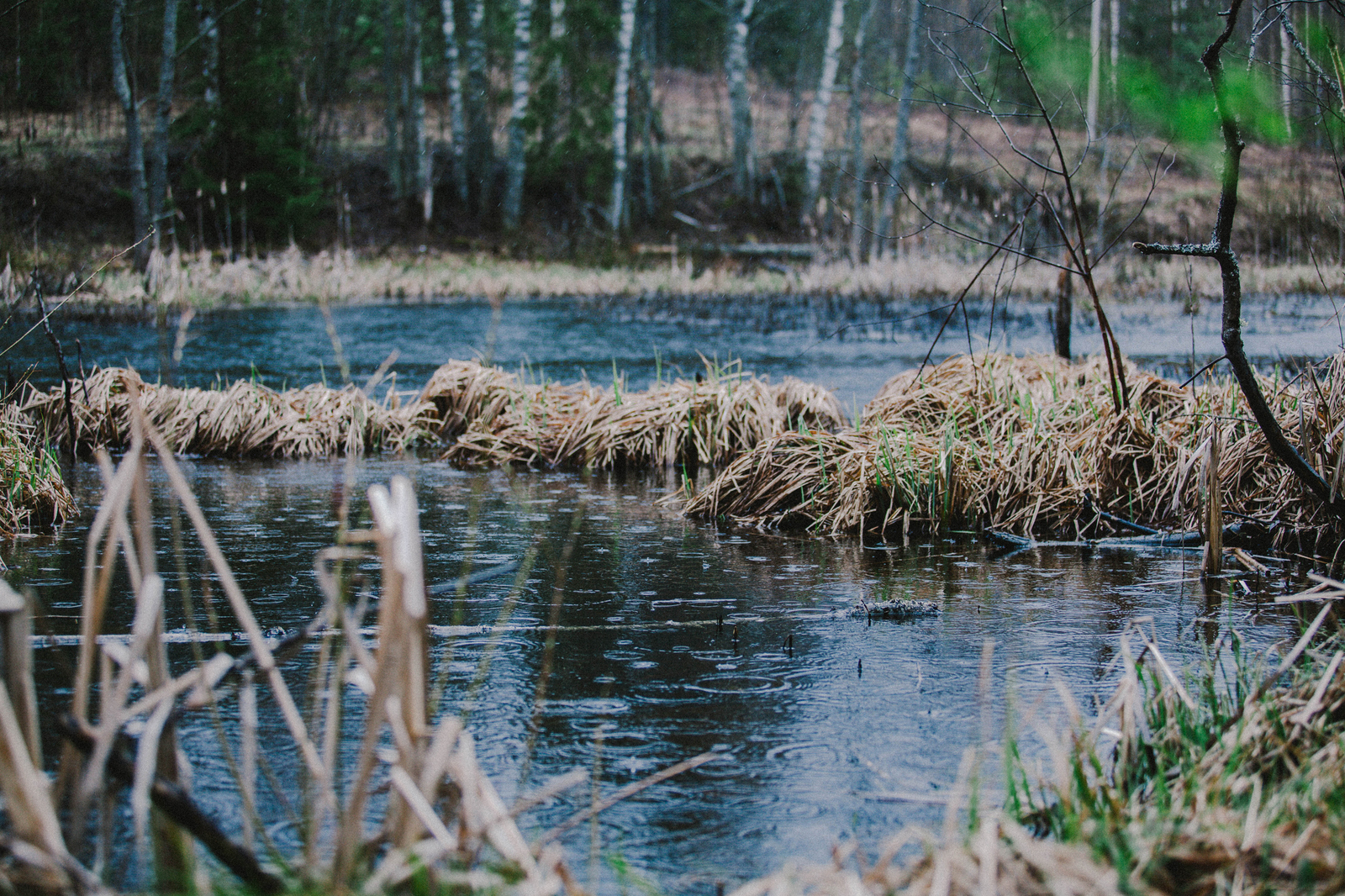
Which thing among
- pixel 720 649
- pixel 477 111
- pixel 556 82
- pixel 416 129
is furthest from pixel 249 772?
pixel 477 111

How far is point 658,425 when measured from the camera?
816cm

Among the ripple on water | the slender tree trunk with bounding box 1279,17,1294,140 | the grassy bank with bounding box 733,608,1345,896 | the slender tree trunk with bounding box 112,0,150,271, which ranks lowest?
the ripple on water

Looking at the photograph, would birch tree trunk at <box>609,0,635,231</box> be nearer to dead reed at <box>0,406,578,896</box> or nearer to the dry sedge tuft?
the dry sedge tuft

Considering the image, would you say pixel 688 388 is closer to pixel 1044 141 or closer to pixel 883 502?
pixel 883 502

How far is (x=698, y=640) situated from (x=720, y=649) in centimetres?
13

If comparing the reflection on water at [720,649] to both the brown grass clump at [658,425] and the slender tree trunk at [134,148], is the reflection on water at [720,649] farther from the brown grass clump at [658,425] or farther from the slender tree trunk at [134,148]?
the slender tree trunk at [134,148]

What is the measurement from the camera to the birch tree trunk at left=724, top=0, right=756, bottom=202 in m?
28.6

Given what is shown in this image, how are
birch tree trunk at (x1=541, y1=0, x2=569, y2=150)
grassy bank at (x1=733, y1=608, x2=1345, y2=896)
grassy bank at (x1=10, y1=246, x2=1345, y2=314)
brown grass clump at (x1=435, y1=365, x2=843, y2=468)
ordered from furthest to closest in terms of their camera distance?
birch tree trunk at (x1=541, y1=0, x2=569, y2=150), grassy bank at (x1=10, y1=246, x2=1345, y2=314), brown grass clump at (x1=435, y1=365, x2=843, y2=468), grassy bank at (x1=733, y1=608, x2=1345, y2=896)

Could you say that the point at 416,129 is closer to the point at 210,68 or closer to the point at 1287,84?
the point at 210,68

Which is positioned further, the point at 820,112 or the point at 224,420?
the point at 820,112

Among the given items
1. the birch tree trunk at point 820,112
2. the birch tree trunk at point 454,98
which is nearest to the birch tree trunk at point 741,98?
the birch tree trunk at point 820,112

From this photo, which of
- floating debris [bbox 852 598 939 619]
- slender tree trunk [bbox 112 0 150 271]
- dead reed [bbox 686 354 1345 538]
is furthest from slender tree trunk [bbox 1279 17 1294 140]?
slender tree trunk [bbox 112 0 150 271]

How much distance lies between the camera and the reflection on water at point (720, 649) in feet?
9.21

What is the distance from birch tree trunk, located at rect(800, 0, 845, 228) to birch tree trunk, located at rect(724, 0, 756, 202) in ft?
6.17
